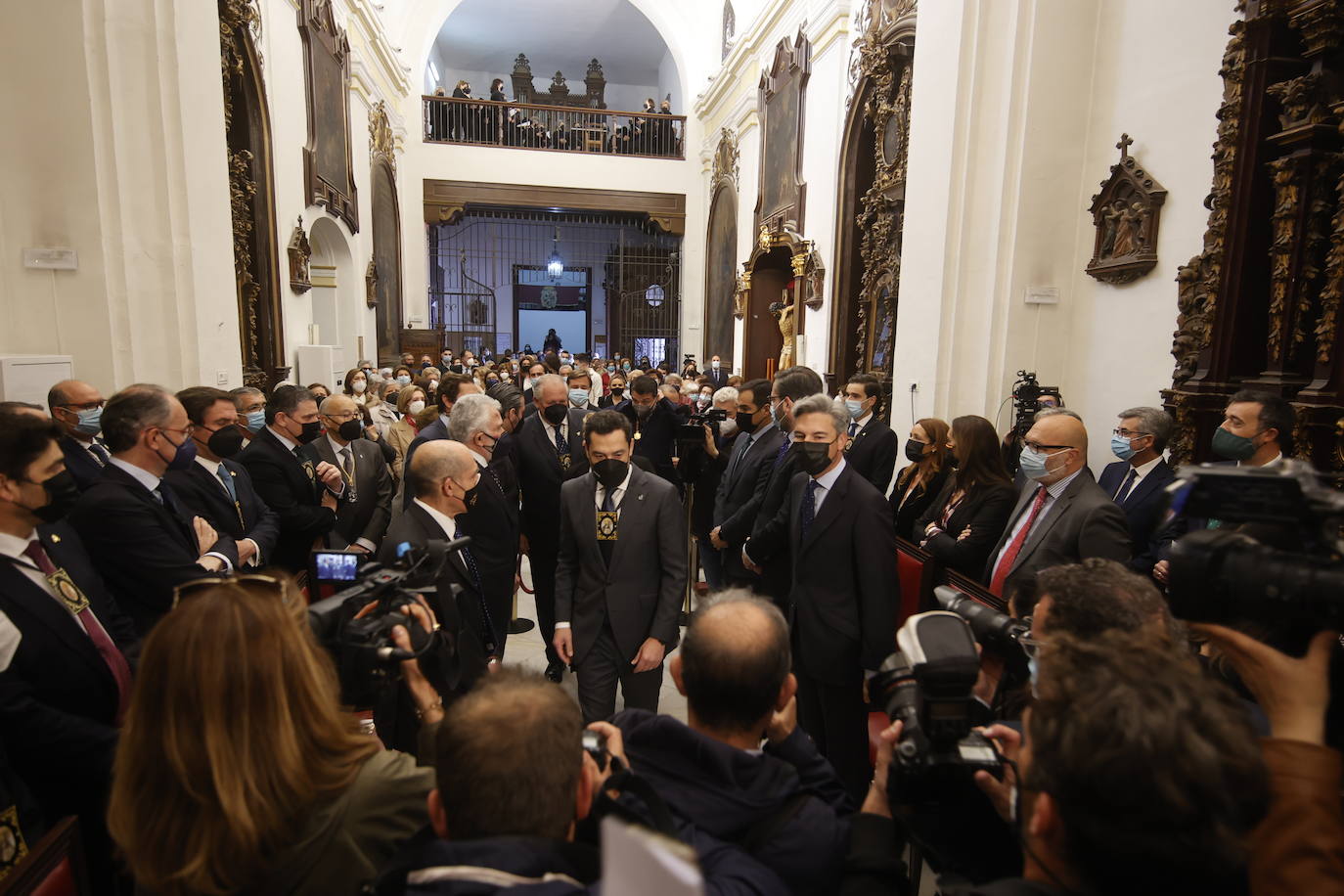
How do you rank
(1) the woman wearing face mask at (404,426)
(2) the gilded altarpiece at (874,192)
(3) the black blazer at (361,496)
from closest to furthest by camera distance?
(3) the black blazer at (361,496) → (1) the woman wearing face mask at (404,426) → (2) the gilded altarpiece at (874,192)

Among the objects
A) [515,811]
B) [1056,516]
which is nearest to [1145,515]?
[1056,516]

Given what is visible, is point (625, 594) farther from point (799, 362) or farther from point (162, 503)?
point (799, 362)

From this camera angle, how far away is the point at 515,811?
106 centimetres

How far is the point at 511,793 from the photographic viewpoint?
1.06 metres

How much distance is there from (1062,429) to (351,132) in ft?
38.5

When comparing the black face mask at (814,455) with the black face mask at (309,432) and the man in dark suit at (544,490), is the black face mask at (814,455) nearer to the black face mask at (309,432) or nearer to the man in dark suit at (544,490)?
the man in dark suit at (544,490)

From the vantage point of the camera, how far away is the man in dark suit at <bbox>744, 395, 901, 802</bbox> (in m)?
2.78

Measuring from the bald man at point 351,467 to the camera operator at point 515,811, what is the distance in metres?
3.28

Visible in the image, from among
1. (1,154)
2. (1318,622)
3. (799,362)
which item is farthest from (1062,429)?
(799,362)

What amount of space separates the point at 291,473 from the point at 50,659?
2031 mm

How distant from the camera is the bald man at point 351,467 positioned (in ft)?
13.8

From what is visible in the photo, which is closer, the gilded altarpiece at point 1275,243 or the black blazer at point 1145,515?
the black blazer at point 1145,515

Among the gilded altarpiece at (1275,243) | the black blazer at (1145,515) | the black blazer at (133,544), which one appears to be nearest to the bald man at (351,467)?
the black blazer at (133,544)

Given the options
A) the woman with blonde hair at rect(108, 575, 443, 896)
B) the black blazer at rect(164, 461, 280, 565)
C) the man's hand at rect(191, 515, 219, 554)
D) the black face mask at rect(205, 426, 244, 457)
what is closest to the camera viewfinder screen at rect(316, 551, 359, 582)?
the woman with blonde hair at rect(108, 575, 443, 896)
